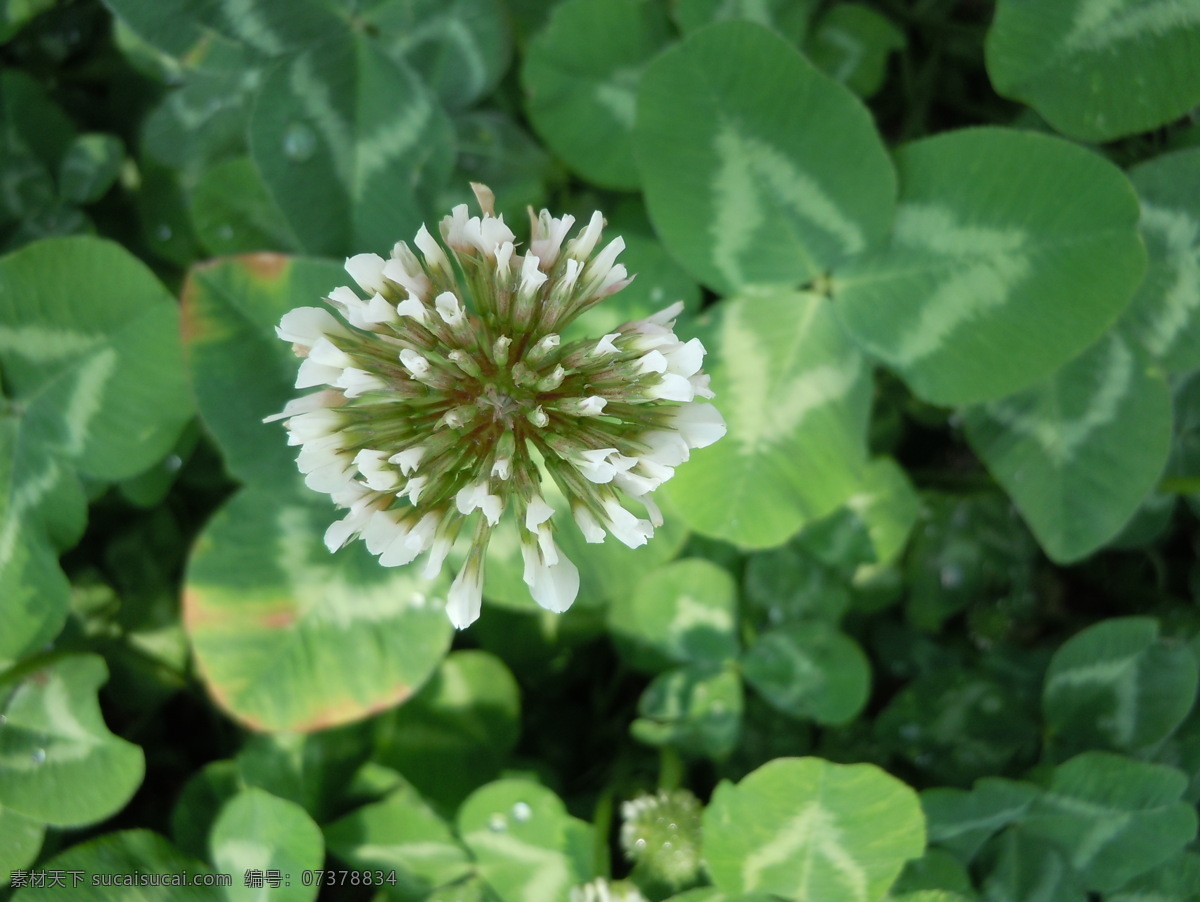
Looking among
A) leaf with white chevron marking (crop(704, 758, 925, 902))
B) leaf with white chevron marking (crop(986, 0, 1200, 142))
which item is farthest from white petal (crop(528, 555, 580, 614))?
leaf with white chevron marking (crop(986, 0, 1200, 142))

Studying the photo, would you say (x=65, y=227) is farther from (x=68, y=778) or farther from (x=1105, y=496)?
(x=1105, y=496)

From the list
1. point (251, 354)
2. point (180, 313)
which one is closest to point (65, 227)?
point (180, 313)

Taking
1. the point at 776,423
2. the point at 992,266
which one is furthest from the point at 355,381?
the point at 992,266

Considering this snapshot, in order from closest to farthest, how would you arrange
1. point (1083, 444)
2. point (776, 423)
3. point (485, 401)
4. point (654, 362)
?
point (654, 362) < point (485, 401) < point (776, 423) < point (1083, 444)

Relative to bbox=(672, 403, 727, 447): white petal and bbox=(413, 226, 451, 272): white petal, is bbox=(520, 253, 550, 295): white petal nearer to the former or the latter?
bbox=(413, 226, 451, 272): white petal

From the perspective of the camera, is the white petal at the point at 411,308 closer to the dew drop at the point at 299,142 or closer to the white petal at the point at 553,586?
the white petal at the point at 553,586

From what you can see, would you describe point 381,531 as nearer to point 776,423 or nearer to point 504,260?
point 504,260
